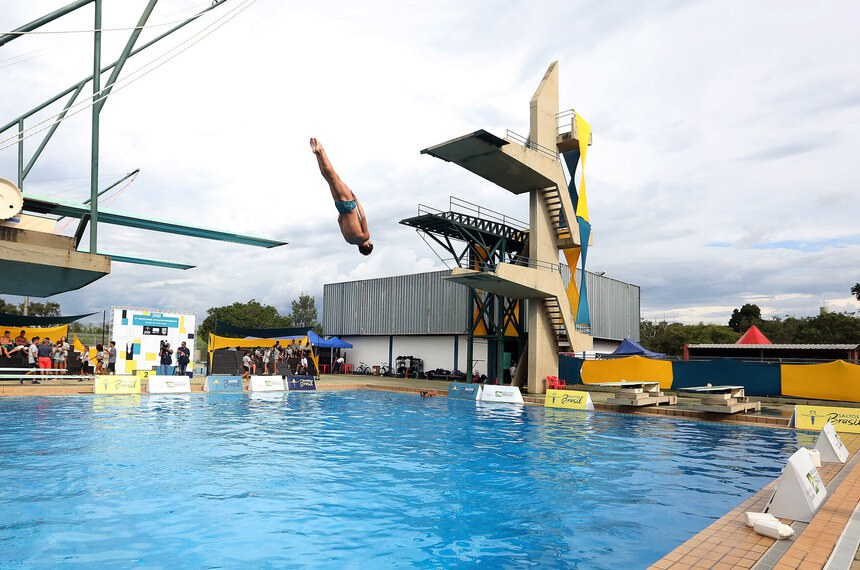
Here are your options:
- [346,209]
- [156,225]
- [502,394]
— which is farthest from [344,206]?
[156,225]

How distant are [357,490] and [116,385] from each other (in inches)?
671

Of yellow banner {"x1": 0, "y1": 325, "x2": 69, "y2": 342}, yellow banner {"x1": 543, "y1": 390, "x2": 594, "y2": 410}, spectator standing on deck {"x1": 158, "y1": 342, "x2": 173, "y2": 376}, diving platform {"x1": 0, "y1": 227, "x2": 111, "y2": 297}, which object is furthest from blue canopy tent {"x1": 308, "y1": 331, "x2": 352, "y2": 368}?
diving platform {"x1": 0, "y1": 227, "x2": 111, "y2": 297}

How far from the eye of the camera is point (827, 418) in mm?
14438

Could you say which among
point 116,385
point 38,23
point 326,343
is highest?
point 38,23

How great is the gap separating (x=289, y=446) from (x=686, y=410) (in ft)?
43.7

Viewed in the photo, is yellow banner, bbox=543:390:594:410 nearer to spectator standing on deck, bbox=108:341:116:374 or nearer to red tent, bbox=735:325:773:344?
spectator standing on deck, bbox=108:341:116:374

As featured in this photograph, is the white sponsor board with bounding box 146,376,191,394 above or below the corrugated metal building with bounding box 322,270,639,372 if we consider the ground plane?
below

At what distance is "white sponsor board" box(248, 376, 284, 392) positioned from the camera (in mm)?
24375

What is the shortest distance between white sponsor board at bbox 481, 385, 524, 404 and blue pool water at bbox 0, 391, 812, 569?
22.4ft

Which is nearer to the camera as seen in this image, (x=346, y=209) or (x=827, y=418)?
(x=827, y=418)

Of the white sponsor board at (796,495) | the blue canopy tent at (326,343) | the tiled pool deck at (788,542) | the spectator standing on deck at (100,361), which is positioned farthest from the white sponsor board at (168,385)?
the white sponsor board at (796,495)

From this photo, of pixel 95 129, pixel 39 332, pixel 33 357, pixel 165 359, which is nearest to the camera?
pixel 95 129

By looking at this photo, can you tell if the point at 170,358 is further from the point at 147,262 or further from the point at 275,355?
the point at 147,262

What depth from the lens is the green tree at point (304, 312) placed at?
6801cm
